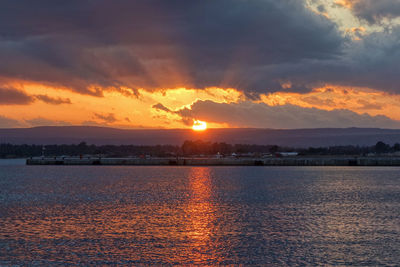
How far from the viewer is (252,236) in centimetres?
3312

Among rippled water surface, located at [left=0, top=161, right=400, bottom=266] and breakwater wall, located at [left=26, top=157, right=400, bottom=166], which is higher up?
breakwater wall, located at [left=26, top=157, right=400, bottom=166]

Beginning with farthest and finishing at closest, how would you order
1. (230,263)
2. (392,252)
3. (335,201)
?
(335,201), (392,252), (230,263)

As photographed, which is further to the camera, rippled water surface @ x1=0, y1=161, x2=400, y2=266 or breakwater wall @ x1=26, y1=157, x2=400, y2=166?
breakwater wall @ x1=26, y1=157, x2=400, y2=166

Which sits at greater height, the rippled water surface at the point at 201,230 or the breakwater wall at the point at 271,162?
the breakwater wall at the point at 271,162

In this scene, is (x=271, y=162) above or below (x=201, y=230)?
above

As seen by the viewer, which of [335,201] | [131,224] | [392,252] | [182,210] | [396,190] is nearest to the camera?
[392,252]

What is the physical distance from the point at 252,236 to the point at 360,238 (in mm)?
7092

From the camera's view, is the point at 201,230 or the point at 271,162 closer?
the point at 201,230

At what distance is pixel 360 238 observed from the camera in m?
31.8

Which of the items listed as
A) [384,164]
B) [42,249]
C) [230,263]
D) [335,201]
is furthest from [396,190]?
[384,164]

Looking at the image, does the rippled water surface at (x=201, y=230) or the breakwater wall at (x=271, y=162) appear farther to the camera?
the breakwater wall at (x=271, y=162)

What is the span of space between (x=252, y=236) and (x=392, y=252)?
9.31 metres

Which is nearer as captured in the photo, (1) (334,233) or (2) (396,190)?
(1) (334,233)

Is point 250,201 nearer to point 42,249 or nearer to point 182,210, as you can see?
point 182,210
